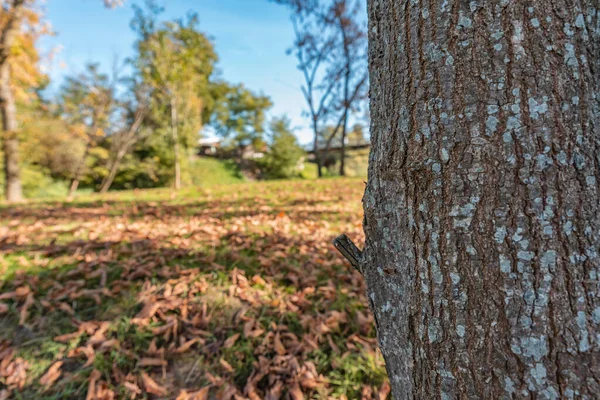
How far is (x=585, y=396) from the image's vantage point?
59 centimetres

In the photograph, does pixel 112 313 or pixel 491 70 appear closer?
pixel 491 70

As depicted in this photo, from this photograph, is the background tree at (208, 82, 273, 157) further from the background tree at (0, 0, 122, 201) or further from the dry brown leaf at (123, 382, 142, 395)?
the dry brown leaf at (123, 382, 142, 395)

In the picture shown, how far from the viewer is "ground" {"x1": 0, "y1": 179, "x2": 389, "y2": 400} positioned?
1585mm

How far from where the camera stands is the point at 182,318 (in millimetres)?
1924

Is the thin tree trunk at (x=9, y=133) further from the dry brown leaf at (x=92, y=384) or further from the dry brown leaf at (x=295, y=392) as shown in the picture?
the dry brown leaf at (x=295, y=392)

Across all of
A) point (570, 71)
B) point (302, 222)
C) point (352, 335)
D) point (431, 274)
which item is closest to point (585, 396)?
point (431, 274)

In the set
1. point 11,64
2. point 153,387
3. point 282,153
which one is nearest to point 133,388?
point 153,387

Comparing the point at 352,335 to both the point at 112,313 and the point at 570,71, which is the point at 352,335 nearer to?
the point at 112,313

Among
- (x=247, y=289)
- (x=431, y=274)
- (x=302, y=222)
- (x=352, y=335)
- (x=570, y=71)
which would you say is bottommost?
(x=352, y=335)

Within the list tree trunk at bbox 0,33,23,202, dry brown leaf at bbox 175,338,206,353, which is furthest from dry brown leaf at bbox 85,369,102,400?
tree trunk at bbox 0,33,23,202

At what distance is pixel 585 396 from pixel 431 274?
1.12 ft

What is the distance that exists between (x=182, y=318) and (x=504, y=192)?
1904mm

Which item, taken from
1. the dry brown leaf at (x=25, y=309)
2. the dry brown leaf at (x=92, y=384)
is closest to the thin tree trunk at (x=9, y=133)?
the dry brown leaf at (x=25, y=309)

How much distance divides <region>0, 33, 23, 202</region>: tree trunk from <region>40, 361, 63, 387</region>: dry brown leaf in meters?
8.07
